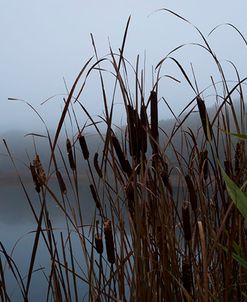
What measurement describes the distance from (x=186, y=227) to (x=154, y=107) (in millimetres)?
151

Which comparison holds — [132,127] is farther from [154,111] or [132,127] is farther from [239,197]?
[239,197]

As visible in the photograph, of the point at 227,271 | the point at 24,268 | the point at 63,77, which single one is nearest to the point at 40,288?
the point at 24,268

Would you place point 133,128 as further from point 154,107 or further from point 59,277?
point 59,277

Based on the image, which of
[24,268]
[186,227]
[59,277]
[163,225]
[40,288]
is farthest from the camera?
[24,268]

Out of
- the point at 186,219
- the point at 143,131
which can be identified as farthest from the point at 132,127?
the point at 186,219

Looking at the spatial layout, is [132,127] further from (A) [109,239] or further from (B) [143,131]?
(A) [109,239]

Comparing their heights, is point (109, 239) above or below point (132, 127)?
below

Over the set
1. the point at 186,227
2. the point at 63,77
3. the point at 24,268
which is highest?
the point at 63,77

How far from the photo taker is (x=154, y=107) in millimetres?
593

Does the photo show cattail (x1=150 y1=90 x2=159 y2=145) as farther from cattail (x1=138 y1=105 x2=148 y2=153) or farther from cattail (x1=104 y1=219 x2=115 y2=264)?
cattail (x1=104 y1=219 x2=115 y2=264)

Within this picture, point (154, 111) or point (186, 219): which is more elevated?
point (154, 111)

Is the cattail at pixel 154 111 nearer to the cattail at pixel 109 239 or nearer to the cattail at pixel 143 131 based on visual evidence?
the cattail at pixel 143 131

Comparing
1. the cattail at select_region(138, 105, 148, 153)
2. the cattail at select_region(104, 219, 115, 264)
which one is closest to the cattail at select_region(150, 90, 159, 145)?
the cattail at select_region(138, 105, 148, 153)

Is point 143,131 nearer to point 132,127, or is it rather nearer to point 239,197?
point 132,127
